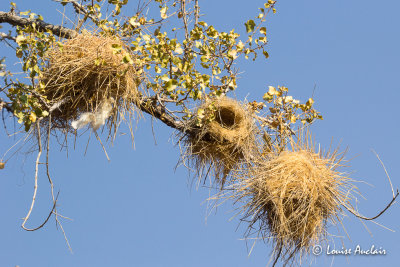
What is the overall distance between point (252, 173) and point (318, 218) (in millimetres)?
426

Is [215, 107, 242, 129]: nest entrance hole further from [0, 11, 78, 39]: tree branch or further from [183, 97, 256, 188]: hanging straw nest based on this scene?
[0, 11, 78, 39]: tree branch

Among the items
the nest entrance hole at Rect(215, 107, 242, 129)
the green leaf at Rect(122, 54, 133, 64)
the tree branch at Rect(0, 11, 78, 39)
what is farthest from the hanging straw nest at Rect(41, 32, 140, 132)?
the nest entrance hole at Rect(215, 107, 242, 129)

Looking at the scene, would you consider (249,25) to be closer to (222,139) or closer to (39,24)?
(222,139)

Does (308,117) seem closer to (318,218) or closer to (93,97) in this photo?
(318,218)

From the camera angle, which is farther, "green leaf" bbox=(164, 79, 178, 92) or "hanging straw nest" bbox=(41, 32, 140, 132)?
"green leaf" bbox=(164, 79, 178, 92)

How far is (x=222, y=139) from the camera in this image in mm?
3455

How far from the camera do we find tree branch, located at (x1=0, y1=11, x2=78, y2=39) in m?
3.26

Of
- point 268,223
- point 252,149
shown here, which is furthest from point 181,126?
point 268,223

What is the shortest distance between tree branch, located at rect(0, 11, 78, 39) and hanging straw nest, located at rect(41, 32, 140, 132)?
0.62ft

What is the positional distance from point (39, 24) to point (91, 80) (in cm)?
56

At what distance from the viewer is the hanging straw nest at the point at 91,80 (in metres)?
2.98

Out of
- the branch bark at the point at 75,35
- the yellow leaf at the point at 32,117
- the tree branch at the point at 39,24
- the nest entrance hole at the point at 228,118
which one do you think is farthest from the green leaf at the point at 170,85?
the yellow leaf at the point at 32,117

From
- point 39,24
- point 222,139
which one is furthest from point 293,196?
point 39,24

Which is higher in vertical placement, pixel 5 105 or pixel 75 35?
pixel 75 35
